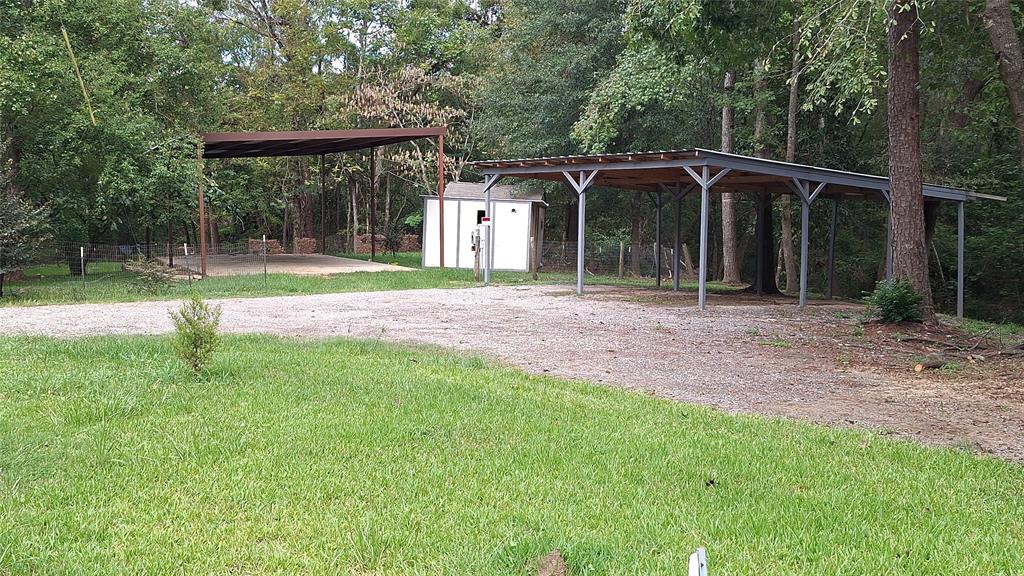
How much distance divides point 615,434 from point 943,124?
21.7 m

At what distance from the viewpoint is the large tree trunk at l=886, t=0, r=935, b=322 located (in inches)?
470

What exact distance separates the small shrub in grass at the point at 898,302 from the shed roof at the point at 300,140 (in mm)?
13582

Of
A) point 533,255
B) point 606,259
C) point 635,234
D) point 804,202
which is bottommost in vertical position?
point 606,259

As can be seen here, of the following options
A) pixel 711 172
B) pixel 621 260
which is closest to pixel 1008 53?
pixel 711 172

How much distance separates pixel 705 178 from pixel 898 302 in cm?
428

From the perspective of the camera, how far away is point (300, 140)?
22594mm

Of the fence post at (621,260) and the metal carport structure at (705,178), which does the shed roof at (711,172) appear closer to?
the metal carport structure at (705,178)

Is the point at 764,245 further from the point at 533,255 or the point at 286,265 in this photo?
the point at 286,265

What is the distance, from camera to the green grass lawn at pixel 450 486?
10.1 ft

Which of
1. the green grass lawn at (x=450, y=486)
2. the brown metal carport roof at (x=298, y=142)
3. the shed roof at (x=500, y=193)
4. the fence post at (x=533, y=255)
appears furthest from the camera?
the shed roof at (x=500, y=193)

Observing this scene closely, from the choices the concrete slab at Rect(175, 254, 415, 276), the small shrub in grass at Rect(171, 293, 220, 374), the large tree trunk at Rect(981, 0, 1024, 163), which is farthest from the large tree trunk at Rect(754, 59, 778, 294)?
the small shrub in grass at Rect(171, 293, 220, 374)

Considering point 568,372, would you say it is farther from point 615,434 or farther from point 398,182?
point 398,182

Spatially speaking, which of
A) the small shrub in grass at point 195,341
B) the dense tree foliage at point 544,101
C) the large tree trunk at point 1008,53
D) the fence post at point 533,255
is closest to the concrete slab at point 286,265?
the dense tree foliage at point 544,101

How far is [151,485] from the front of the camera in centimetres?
384
